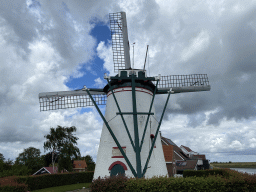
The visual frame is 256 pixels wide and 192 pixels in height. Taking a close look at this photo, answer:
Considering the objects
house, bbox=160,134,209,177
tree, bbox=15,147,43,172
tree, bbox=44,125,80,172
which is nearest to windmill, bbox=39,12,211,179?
house, bbox=160,134,209,177

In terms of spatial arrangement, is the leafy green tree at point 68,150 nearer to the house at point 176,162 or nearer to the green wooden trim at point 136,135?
the house at point 176,162

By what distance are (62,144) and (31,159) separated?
25.7 metres

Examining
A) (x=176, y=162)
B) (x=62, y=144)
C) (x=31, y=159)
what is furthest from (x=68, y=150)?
(x=31, y=159)

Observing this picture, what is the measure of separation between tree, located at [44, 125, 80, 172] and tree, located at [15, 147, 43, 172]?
21.9m

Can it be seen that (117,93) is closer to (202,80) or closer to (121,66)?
(121,66)

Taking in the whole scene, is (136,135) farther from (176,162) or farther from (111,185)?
(176,162)

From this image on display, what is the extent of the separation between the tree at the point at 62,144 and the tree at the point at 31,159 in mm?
21850

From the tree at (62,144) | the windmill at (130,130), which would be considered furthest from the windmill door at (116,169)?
the tree at (62,144)

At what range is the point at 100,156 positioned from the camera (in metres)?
14.5

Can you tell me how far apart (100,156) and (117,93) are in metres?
4.77

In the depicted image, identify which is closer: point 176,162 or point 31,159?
point 176,162

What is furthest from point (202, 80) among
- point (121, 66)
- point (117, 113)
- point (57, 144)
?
point (57, 144)

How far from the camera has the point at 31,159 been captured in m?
57.0

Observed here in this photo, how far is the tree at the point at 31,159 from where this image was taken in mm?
55672
